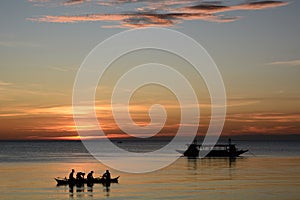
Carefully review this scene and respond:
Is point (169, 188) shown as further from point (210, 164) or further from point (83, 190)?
point (210, 164)

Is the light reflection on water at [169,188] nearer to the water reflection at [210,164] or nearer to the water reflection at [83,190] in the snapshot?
the water reflection at [83,190]

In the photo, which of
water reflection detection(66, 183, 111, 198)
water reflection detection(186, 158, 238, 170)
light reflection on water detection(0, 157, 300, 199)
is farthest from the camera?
water reflection detection(186, 158, 238, 170)

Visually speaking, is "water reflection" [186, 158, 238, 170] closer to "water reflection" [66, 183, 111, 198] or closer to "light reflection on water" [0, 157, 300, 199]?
"light reflection on water" [0, 157, 300, 199]

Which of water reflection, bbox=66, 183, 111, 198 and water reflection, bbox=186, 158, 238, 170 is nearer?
water reflection, bbox=66, 183, 111, 198

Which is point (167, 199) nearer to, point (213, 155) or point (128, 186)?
point (128, 186)

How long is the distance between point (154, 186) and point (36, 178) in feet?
54.2

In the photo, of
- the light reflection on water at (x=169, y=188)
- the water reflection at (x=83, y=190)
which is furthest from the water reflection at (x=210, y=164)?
the water reflection at (x=83, y=190)

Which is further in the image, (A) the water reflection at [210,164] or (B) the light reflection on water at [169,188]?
(A) the water reflection at [210,164]

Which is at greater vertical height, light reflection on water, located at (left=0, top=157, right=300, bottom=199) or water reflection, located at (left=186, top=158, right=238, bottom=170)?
water reflection, located at (left=186, top=158, right=238, bottom=170)

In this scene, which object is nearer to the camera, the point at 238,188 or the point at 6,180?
the point at 238,188

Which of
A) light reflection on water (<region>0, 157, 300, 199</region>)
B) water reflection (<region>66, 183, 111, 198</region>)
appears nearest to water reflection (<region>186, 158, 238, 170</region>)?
light reflection on water (<region>0, 157, 300, 199</region>)

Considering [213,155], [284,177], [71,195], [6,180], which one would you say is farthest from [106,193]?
[213,155]

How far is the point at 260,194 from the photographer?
46.3 metres

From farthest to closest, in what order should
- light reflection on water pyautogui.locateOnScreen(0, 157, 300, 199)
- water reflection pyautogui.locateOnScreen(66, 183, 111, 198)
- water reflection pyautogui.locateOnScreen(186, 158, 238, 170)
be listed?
water reflection pyautogui.locateOnScreen(186, 158, 238, 170), water reflection pyautogui.locateOnScreen(66, 183, 111, 198), light reflection on water pyautogui.locateOnScreen(0, 157, 300, 199)
